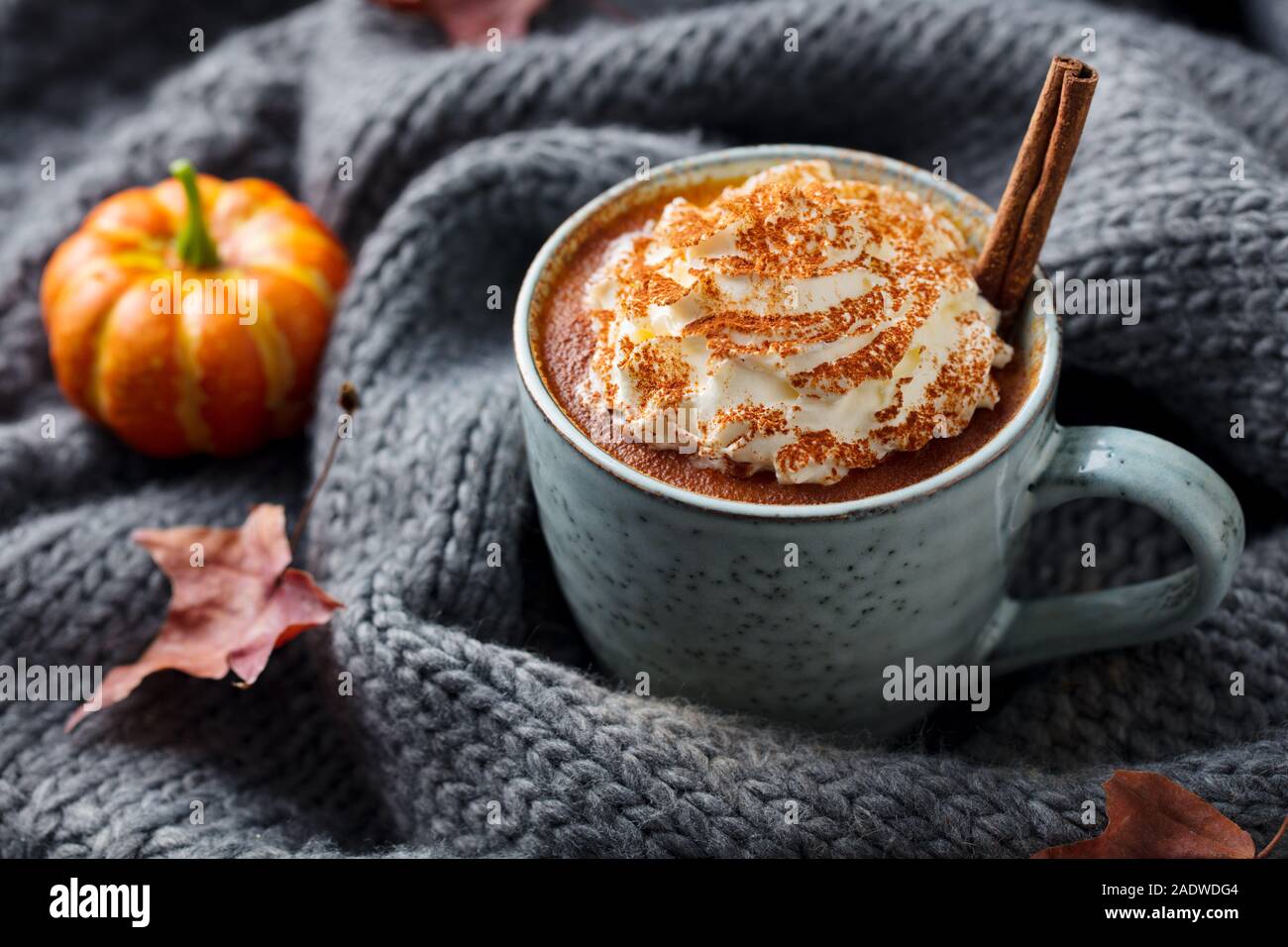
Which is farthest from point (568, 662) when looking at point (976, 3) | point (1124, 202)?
point (976, 3)

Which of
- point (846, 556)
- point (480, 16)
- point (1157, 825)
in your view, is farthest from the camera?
point (480, 16)

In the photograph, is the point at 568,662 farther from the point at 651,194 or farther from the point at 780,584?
the point at 651,194

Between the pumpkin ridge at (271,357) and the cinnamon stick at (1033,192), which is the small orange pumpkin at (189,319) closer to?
the pumpkin ridge at (271,357)

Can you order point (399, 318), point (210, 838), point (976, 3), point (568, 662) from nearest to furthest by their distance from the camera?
point (210, 838) → point (568, 662) → point (399, 318) → point (976, 3)

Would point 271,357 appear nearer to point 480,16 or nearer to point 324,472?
point 324,472

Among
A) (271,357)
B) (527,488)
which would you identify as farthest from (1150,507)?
(271,357)

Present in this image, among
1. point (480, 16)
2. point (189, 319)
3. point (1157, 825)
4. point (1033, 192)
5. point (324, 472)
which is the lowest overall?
point (1157, 825)

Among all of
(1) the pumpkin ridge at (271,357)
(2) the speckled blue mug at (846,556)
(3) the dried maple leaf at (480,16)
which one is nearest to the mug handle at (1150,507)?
(2) the speckled blue mug at (846,556)
